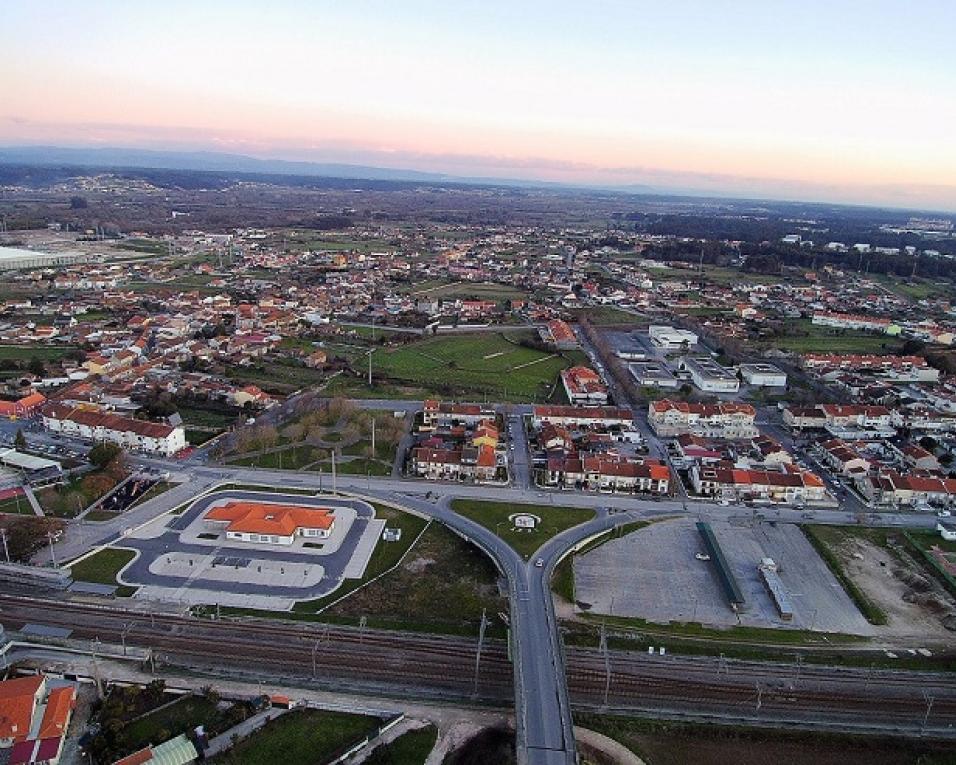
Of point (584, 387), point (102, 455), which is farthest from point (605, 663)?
point (584, 387)

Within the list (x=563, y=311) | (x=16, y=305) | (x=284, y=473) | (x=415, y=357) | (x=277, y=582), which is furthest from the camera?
(x=563, y=311)

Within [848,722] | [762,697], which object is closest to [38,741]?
[762,697]

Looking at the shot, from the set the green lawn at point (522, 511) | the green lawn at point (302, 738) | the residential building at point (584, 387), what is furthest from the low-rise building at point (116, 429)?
the residential building at point (584, 387)

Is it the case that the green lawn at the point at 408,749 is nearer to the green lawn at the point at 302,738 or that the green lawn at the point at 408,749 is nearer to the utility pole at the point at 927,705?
the green lawn at the point at 302,738

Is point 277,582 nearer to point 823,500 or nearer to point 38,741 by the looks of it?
point 38,741

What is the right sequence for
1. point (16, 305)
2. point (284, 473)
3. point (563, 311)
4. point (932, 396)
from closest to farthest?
point (284, 473) → point (932, 396) → point (16, 305) → point (563, 311)

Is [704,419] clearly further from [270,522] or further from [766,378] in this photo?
[270,522]
